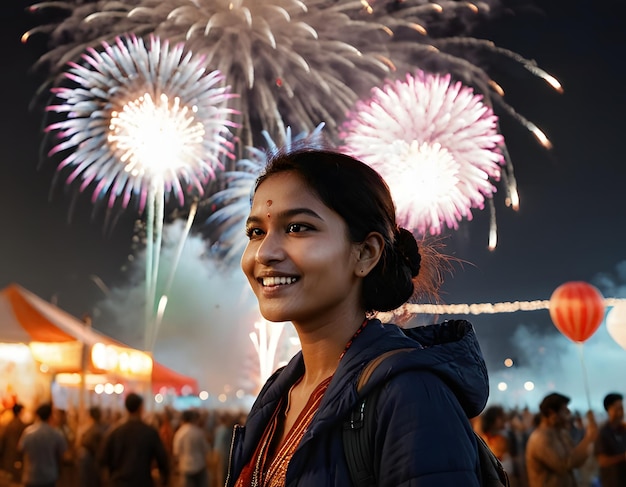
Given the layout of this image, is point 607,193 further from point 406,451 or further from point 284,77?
point 406,451

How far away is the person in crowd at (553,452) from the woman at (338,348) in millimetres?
3162

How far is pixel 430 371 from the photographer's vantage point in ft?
3.09

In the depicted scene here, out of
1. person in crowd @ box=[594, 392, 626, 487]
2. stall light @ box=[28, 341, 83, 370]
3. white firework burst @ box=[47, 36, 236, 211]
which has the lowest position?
person in crowd @ box=[594, 392, 626, 487]

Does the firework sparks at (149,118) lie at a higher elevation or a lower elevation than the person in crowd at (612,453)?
higher

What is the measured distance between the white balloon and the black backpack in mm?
15391

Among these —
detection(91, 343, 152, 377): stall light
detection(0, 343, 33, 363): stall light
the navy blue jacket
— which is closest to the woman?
the navy blue jacket

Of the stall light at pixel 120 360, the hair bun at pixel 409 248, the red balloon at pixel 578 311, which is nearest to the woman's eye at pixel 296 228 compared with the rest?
the hair bun at pixel 409 248

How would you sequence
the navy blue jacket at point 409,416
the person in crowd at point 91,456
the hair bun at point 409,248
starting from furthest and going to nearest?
the person in crowd at point 91,456 → the hair bun at point 409,248 → the navy blue jacket at point 409,416

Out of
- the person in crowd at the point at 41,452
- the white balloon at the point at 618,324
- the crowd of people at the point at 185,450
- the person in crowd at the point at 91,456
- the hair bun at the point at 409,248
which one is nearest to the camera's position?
the hair bun at the point at 409,248

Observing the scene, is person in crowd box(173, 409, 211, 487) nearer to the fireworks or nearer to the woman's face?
the woman's face

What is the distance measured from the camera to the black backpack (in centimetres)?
93

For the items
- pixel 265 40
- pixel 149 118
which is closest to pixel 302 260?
pixel 149 118

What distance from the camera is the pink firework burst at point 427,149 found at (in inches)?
427

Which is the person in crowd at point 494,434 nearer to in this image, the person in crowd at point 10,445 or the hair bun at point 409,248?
the hair bun at point 409,248
